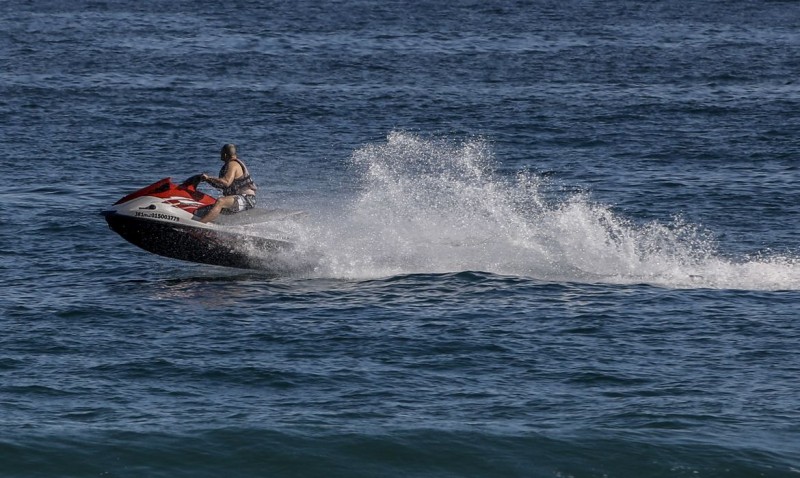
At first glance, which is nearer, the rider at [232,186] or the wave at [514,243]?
the rider at [232,186]

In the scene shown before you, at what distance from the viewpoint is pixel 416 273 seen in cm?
2491

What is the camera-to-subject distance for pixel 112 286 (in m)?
24.2

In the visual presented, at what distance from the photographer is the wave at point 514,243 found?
24.9m

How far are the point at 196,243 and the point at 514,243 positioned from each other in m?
6.35

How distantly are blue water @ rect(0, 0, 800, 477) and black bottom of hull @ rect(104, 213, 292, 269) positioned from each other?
225 mm

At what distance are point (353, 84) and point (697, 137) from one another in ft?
41.6

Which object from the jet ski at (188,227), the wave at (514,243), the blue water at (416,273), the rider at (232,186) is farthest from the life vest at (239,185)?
the wave at (514,243)

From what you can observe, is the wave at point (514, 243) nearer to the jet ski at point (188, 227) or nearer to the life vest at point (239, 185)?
the jet ski at point (188, 227)

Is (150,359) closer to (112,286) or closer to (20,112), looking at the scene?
(112,286)

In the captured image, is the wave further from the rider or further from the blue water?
the rider

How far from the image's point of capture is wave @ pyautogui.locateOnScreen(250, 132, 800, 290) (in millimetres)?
24938

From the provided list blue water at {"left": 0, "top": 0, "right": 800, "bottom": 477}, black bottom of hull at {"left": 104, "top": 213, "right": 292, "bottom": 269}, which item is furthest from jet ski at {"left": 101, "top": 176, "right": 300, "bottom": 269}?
blue water at {"left": 0, "top": 0, "right": 800, "bottom": 477}

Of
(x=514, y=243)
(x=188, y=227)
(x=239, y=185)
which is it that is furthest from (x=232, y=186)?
(x=514, y=243)

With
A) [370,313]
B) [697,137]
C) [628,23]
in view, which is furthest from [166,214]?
[628,23]
